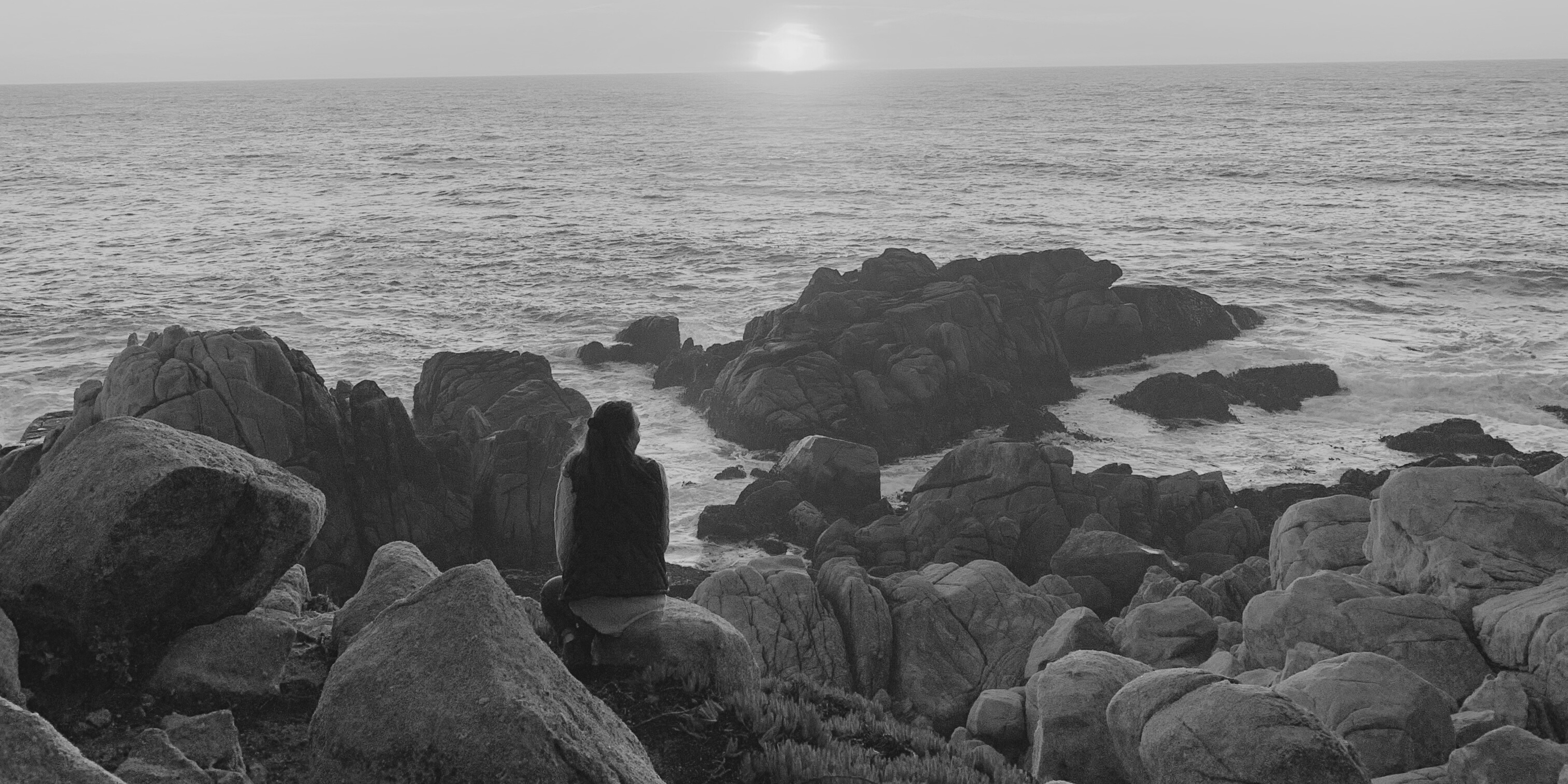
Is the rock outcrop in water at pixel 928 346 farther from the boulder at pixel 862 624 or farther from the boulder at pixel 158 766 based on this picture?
the boulder at pixel 158 766

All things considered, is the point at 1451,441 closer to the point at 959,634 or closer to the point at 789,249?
the point at 959,634

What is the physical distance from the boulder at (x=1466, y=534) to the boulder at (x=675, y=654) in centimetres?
1029

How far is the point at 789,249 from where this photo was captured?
2435 inches

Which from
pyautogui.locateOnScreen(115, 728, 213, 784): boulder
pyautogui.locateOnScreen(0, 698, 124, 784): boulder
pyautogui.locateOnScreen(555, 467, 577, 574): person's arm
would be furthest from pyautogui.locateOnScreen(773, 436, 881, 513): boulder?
pyautogui.locateOnScreen(0, 698, 124, 784): boulder

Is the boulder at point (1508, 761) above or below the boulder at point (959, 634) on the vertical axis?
above

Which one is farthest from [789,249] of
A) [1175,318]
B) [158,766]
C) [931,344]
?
[158,766]

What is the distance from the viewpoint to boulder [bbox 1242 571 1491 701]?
1305 cm

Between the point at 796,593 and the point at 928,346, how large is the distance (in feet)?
58.4

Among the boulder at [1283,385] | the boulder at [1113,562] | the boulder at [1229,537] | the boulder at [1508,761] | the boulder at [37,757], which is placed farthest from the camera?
the boulder at [1283,385]

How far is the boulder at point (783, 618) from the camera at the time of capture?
16469 millimetres

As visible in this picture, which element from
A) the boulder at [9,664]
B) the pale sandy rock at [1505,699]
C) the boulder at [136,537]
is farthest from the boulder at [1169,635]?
the boulder at [9,664]

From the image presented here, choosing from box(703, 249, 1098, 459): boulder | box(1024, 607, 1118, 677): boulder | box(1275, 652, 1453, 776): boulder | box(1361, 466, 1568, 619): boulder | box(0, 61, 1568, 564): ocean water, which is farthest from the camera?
box(0, 61, 1568, 564): ocean water

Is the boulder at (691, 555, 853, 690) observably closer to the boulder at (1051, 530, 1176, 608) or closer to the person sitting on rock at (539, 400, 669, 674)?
the boulder at (1051, 530, 1176, 608)

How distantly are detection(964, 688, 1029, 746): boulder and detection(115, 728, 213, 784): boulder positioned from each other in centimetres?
1025
